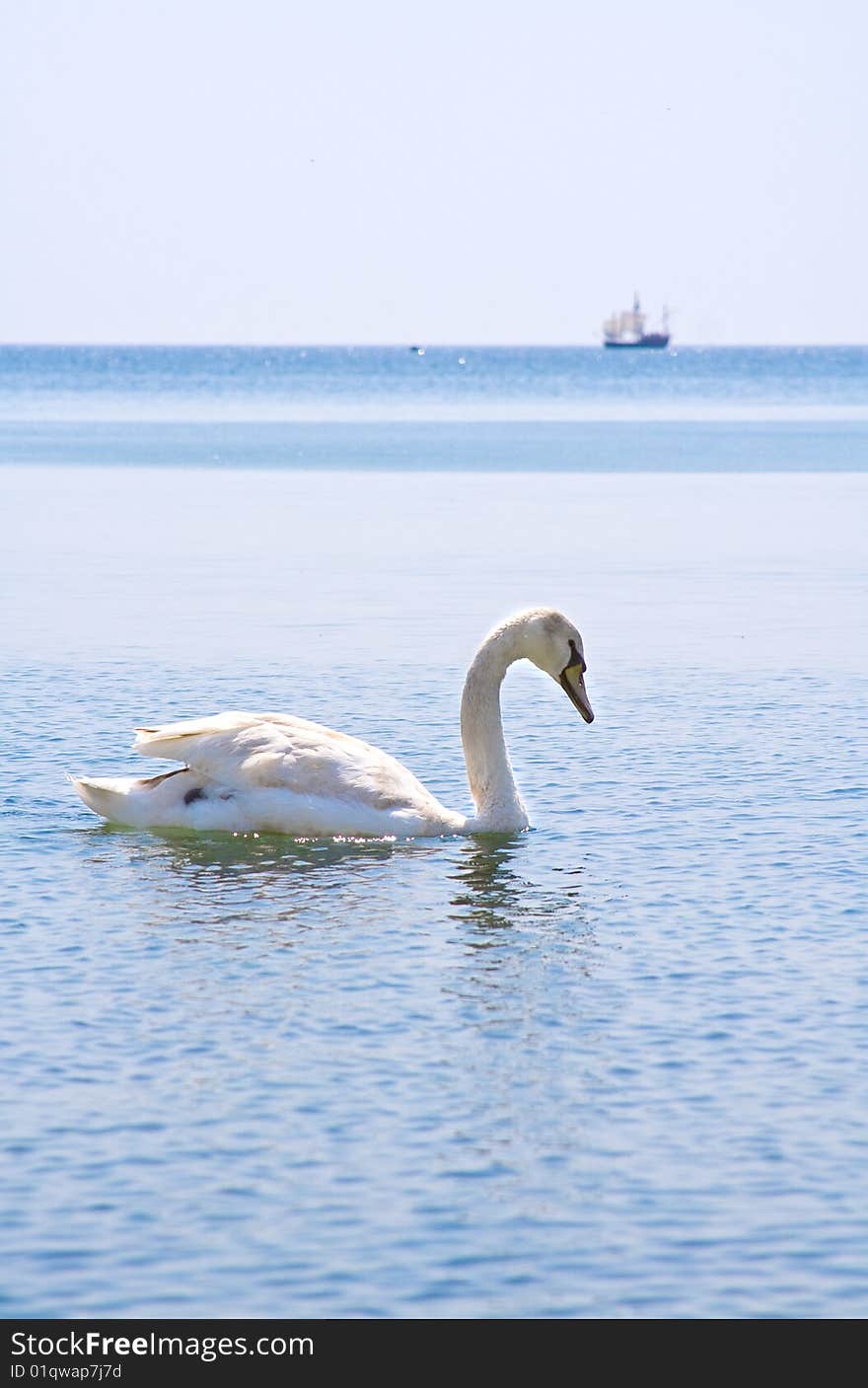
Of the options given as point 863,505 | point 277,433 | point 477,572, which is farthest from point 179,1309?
point 277,433

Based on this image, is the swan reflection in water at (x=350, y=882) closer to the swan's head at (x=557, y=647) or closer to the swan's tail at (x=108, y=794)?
the swan's tail at (x=108, y=794)

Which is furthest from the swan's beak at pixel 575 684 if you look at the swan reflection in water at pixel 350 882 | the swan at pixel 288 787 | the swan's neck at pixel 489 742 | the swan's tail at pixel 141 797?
the swan's tail at pixel 141 797

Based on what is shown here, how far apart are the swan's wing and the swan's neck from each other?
1.40 ft

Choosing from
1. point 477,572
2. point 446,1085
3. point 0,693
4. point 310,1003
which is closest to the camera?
point 446,1085

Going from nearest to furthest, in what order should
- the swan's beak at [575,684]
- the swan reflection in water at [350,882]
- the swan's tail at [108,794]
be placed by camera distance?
the swan reflection in water at [350,882], the swan's tail at [108,794], the swan's beak at [575,684]

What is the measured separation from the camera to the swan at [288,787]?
43.5 ft

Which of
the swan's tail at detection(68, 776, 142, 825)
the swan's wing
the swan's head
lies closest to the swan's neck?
the swan's head

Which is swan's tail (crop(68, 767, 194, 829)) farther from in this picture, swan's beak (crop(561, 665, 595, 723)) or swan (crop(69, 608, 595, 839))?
swan's beak (crop(561, 665, 595, 723))

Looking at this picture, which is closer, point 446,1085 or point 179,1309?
point 179,1309

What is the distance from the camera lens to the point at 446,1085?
8945mm

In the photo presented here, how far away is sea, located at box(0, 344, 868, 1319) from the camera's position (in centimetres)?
742
